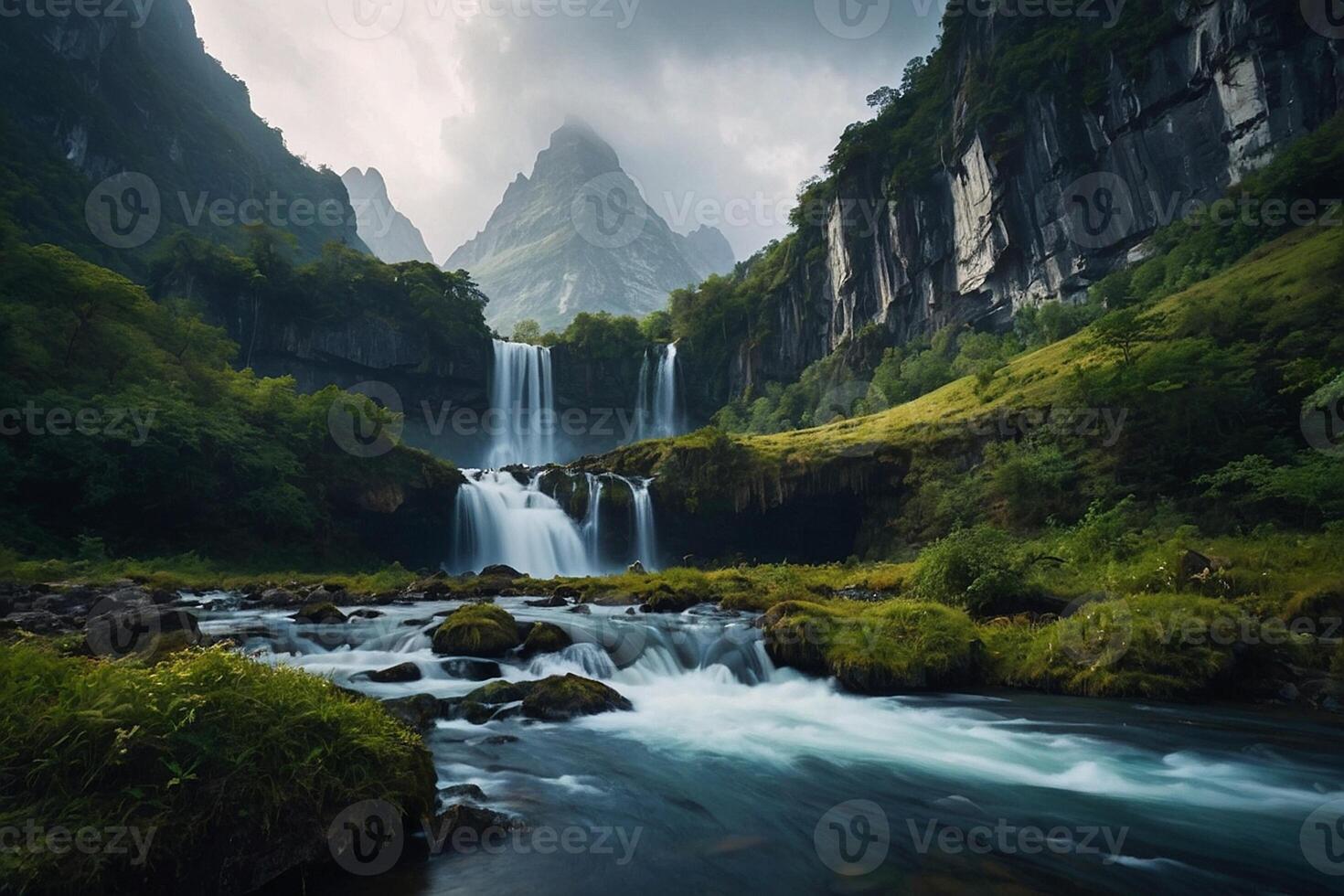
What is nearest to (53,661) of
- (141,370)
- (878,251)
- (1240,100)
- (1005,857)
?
(1005,857)

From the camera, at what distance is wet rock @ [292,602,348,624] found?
587 inches

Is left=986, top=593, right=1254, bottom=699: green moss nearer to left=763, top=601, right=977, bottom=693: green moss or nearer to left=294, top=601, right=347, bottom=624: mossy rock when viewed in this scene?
left=763, top=601, right=977, bottom=693: green moss

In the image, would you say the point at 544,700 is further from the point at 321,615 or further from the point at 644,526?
the point at 644,526

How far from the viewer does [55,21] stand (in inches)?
2591

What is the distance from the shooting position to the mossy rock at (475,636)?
453 inches

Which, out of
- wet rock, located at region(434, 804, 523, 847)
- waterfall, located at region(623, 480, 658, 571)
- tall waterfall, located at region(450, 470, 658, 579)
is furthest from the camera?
waterfall, located at region(623, 480, 658, 571)

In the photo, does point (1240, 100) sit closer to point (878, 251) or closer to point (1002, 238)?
point (1002, 238)

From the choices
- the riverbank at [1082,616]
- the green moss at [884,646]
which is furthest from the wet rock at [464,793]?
the green moss at [884,646]

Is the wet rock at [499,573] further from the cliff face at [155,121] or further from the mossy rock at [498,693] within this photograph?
the cliff face at [155,121]

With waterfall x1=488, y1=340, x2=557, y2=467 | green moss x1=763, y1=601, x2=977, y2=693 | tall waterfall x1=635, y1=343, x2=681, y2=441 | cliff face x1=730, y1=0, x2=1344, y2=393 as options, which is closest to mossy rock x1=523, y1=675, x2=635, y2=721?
green moss x1=763, y1=601, x2=977, y2=693

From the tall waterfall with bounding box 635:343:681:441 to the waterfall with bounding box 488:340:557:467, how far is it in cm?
1032

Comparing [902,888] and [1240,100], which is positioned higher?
[1240,100]

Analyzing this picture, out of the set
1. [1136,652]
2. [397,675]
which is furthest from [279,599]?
[1136,652]

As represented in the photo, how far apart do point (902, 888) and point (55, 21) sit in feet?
337
